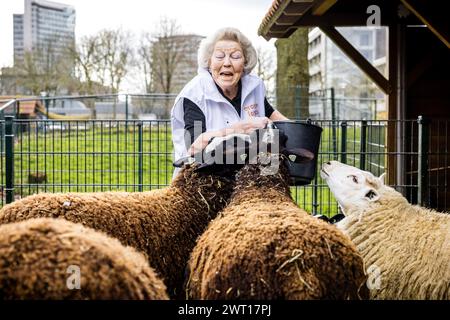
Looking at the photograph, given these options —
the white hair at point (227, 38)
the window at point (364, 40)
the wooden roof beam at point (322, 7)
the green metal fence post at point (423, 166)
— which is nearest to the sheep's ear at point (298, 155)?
the white hair at point (227, 38)

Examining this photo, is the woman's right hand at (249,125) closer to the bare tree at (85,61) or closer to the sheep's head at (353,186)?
the sheep's head at (353,186)

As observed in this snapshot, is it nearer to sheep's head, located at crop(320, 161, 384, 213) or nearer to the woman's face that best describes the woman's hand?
the woman's face

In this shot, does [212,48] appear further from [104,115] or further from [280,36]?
[104,115]

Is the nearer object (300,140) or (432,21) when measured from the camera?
(300,140)

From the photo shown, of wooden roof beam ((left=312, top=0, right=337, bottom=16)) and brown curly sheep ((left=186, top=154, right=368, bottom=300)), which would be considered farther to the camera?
wooden roof beam ((left=312, top=0, right=337, bottom=16))

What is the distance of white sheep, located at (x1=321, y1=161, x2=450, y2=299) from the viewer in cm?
387

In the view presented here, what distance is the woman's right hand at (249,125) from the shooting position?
364 cm

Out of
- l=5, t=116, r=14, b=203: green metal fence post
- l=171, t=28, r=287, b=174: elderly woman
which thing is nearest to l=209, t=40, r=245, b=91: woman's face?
l=171, t=28, r=287, b=174: elderly woman

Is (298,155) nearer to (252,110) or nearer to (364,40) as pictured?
(252,110)

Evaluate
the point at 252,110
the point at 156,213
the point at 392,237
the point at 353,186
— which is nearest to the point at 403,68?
the point at 353,186

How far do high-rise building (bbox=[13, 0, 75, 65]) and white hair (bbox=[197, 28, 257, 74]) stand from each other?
1984 centimetres

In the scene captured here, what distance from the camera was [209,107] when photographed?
13.0 feet

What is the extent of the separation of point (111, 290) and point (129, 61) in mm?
34500

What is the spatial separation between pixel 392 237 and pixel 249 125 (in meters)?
1.35
